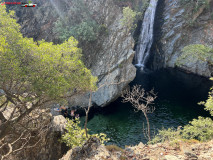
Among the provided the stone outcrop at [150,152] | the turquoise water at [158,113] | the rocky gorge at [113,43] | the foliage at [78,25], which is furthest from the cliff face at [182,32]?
the stone outcrop at [150,152]

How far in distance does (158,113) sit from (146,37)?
24.7 metres

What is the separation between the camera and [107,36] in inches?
1156

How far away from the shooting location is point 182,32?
38.7 meters

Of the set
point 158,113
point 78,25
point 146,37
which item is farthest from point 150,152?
point 146,37

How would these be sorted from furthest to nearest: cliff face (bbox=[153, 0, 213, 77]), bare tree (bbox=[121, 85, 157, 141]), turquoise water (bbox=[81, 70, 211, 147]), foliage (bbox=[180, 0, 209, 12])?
cliff face (bbox=[153, 0, 213, 77])
foliage (bbox=[180, 0, 209, 12])
turquoise water (bbox=[81, 70, 211, 147])
bare tree (bbox=[121, 85, 157, 141])

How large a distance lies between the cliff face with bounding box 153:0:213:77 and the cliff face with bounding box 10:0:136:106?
16.7 meters

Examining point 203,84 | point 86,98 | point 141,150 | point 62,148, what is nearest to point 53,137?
point 62,148

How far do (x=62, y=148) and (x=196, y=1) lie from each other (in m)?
42.4

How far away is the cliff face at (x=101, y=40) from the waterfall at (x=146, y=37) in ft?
42.7

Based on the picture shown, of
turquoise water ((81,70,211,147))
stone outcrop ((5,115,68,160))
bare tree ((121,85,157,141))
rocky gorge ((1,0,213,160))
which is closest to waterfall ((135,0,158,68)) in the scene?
rocky gorge ((1,0,213,160))

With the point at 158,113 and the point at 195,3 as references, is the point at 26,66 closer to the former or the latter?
the point at 158,113

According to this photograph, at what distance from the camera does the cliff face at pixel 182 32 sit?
120 feet

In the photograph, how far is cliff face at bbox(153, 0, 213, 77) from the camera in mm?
36625

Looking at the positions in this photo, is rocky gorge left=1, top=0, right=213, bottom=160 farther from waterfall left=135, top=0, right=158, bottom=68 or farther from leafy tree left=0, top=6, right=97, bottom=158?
leafy tree left=0, top=6, right=97, bottom=158
